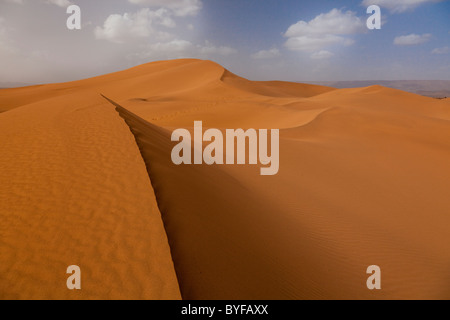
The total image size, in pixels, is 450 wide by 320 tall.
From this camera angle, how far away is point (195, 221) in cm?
285

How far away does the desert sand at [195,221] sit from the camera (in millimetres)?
2145

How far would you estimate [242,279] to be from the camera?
8.25 ft

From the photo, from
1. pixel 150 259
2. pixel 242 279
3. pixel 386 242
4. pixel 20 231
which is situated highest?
pixel 20 231

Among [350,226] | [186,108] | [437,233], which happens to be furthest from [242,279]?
[186,108]

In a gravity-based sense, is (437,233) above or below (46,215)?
below

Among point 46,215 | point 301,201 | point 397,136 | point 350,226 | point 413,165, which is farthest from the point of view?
point 397,136

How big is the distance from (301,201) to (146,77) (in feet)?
112

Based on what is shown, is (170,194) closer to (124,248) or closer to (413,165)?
(124,248)

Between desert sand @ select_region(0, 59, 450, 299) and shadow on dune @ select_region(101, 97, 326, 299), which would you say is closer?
desert sand @ select_region(0, 59, 450, 299)

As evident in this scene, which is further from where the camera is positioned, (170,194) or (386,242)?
(386,242)

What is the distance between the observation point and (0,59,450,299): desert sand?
214cm

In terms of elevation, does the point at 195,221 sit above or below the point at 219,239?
above

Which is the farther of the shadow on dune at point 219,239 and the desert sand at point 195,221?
the shadow on dune at point 219,239

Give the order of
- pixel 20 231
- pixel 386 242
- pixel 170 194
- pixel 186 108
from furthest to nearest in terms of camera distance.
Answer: pixel 186 108
pixel 386 242
pixel 170 194
pixel 20 231
